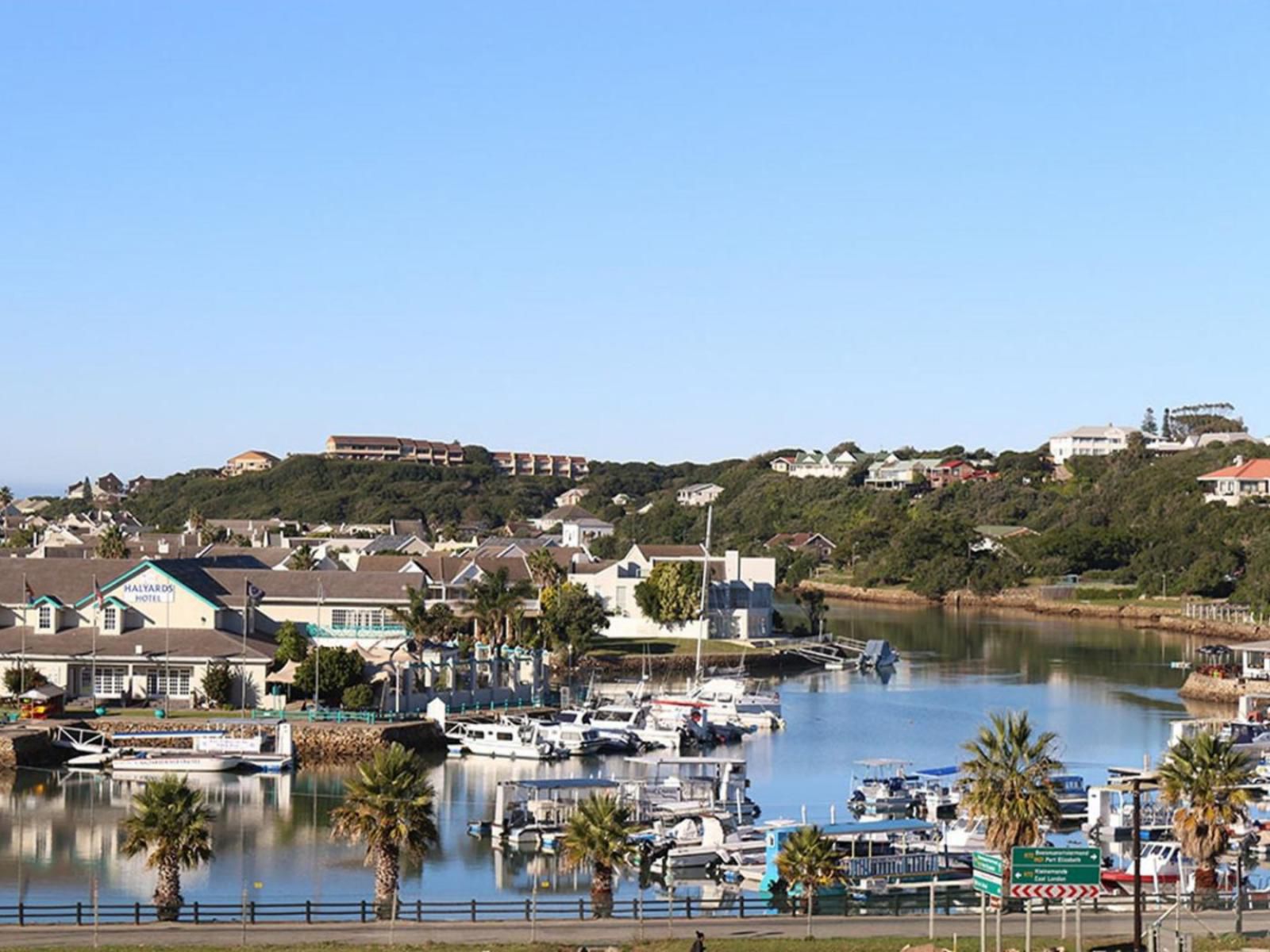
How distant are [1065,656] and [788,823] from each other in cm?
5819

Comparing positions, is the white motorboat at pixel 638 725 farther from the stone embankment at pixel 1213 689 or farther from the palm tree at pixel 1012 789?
the palm tree at pixel 1012 789

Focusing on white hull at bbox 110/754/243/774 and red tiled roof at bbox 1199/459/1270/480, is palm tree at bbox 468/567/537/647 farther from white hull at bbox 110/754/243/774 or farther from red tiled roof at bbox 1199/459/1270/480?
red tiled roof at bbox 1199/459/1270/480

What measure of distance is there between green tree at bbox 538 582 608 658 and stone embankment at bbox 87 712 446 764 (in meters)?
24.6

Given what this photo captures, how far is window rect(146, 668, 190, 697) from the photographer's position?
69.5m

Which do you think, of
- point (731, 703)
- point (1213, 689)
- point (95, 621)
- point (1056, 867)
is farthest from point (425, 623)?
point (1056, 867)

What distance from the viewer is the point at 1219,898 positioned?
125 feet

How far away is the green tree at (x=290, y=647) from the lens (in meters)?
70.4

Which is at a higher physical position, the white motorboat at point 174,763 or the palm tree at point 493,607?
the palm tree at point 493,607

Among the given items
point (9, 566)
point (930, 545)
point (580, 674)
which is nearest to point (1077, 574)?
point (930, 545)

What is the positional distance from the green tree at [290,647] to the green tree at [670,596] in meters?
31.5

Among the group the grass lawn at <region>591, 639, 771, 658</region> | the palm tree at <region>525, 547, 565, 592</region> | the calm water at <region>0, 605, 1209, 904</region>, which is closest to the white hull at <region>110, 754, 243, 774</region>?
the calm water at <region>0, 605, 1209, 904</region>

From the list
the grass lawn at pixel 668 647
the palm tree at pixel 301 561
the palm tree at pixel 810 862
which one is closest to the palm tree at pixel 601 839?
the palm tree at pixel 810 862

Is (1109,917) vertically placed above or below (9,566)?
below

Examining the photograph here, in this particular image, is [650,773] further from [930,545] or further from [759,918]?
[930,545]
